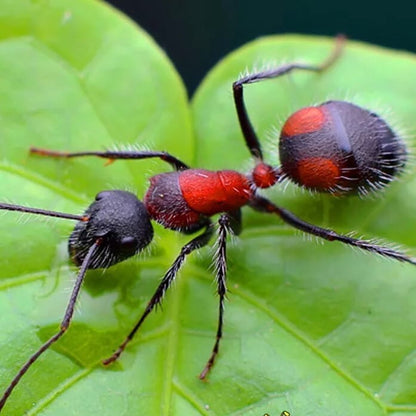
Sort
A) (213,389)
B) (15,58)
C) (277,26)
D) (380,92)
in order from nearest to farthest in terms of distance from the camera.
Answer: (213,389) < (15,58) < (380,92) < (277,26)

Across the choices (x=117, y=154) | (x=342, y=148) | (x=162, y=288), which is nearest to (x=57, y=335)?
(x=162, y=288)

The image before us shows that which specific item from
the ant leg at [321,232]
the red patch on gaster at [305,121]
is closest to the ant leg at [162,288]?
the ant leg at [321,232]

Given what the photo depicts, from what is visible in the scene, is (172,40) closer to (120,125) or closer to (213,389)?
(120,125)

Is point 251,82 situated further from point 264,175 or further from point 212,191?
point 212,191

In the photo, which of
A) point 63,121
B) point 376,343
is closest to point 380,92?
point 376,343

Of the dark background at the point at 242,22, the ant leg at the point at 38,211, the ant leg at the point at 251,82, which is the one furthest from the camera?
the dark background at the point at 242,22

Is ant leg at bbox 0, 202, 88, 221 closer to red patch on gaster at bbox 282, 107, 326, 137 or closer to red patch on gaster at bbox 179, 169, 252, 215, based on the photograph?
red patch on gaster at bbox 179, 169, 252, 215

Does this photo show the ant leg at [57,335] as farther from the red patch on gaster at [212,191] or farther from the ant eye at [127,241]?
the red patch on gaster at [212,191]
